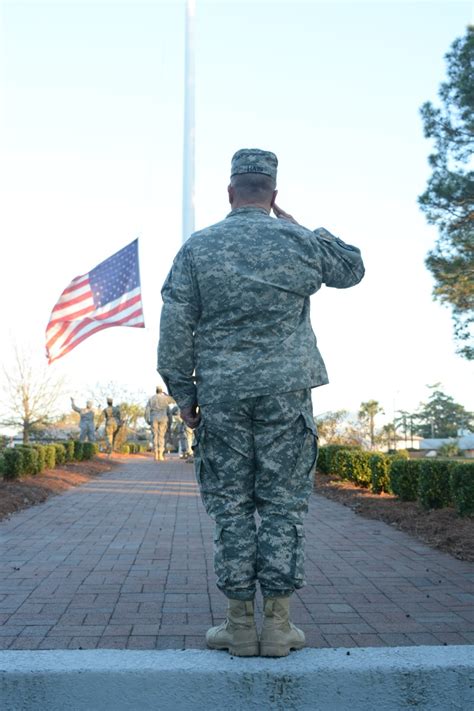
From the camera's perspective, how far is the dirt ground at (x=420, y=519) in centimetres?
576

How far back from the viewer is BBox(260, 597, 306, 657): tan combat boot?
2.59 m

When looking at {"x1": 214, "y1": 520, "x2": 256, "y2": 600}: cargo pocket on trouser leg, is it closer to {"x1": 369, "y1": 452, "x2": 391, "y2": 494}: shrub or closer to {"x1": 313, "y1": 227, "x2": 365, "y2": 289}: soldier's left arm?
{"x1": 313, "y1": 227, "x2": 365, "y2": 289}: soldier's left arm

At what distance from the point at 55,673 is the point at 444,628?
1.85 m

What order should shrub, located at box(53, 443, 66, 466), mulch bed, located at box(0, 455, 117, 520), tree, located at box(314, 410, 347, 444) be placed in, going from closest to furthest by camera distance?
mulch bed, located at box(0, 455, 117, 520)
shrub, located at box(53, 443, 66, 466)
tree, located at box(314, 410, 347, 444)

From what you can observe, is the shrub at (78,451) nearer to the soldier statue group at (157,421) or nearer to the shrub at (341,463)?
the soldier statue group at (157,421)

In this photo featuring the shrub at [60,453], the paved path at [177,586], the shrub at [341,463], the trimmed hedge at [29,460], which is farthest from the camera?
the shrub at [60,453]

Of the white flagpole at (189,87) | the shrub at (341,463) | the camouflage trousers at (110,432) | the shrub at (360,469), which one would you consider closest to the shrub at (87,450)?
the camouflage trousers at (110,432)

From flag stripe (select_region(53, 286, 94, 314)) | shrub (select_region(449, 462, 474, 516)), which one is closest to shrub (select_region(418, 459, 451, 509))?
shrub (select_region(449, 462, 474, 516))

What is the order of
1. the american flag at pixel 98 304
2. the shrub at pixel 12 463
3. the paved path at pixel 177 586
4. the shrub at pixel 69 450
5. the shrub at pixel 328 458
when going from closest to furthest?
the paved path at pixel 177 586, the shrub at pixel 12 463, the american flag at pixel 98 304, the shrub at pixel 328 458, the shrub at pixel 69 450

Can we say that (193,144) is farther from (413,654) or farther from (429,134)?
(413,654)

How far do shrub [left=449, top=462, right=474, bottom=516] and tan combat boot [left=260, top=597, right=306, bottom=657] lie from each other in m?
4.19

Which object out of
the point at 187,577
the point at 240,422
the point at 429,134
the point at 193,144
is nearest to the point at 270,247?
the point at 240,422

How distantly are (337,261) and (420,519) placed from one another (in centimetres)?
482

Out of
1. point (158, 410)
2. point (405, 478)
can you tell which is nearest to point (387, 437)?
point (158, 410)
